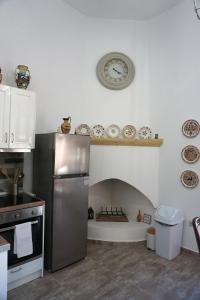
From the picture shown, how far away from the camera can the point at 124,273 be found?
2.56 metres

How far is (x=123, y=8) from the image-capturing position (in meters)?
3.29

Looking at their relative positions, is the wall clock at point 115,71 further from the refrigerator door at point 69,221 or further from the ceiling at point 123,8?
the refrigerator door at point 69,221

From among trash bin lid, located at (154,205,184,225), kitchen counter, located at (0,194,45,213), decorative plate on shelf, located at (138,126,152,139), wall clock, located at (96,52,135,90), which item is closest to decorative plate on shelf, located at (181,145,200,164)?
decorative plate on shelf, located at (138,126,152,139)

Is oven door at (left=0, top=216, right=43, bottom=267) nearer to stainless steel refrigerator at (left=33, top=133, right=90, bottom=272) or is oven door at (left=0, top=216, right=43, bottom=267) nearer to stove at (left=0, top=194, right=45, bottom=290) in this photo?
stove at (left=0, top=194, right=45, bottom=290)

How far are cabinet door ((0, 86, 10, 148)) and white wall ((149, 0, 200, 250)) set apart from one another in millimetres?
Result: 2194

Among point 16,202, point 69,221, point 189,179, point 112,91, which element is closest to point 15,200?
point 16,202

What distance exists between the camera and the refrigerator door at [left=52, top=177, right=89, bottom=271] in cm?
249

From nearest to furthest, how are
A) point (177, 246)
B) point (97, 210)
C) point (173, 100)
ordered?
point (177, 246) → point (173, 100) → point (97, 210)

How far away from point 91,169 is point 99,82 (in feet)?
4.48

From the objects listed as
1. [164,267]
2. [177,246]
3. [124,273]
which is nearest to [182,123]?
[177,246]

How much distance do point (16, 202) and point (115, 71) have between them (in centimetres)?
244

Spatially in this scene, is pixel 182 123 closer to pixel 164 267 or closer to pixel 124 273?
pixel 164 267

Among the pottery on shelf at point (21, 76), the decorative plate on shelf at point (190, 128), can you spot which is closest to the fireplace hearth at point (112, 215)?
the decorative plate on shelf at point (190, 128)

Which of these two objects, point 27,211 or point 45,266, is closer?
point 27,211
